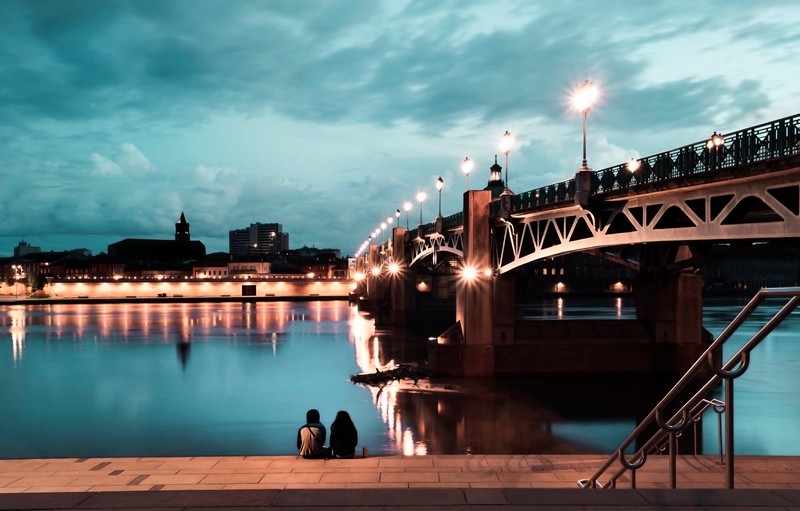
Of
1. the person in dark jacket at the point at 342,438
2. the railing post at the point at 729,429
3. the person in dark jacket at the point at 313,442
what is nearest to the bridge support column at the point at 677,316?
the person in dark jacket at the point at 342,438

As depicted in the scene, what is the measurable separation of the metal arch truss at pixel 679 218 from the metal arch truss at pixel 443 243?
191 inches

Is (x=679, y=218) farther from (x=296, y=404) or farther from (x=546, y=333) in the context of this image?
(x=296, y=404)

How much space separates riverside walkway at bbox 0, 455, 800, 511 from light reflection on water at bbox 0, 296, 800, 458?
26.1ft

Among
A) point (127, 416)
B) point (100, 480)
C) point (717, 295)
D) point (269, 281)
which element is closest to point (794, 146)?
point (100, 480)

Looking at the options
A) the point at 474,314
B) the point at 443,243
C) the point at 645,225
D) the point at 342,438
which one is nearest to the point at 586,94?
the point at 645,225

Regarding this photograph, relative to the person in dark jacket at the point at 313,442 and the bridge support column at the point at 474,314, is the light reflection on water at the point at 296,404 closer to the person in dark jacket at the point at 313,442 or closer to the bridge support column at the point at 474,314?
the bridge support column at the point at 474,314

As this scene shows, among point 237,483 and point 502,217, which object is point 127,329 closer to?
point 502,217

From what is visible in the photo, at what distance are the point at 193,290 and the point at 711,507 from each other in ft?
509

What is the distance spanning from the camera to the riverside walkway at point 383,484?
21.7ft

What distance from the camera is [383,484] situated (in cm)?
1163

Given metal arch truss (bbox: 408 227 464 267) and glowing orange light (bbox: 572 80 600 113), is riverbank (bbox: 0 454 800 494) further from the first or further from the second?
metal arch truss (bbox: 408 227 464 267)

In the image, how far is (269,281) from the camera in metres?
158

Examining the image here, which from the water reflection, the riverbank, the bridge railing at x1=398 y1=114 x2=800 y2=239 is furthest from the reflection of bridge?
the riverbank

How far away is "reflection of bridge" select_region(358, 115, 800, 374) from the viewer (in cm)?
1841
